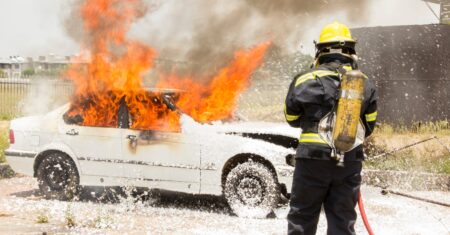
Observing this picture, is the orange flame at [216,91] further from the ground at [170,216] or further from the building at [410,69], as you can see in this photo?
the building at [410,69]

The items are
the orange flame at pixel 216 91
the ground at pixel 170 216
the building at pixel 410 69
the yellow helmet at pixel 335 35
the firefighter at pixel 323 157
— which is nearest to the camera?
the firefighter at pixel 323 157

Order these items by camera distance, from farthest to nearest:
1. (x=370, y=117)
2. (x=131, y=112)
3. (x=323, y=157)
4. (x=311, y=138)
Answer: (x=131, y=112)
(x=370, y=117)
(x=311, y=138)
(x=323, y=157)

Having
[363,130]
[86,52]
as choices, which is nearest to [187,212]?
[86,52]

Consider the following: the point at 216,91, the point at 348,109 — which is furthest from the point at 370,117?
the point at 216,91

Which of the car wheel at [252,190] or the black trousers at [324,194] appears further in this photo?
the car wheel at [252,190]

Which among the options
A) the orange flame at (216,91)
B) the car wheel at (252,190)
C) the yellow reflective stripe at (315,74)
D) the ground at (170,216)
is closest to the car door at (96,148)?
the ground at (170,216)

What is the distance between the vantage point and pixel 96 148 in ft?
25.6

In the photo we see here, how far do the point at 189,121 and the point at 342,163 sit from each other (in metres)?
3.62

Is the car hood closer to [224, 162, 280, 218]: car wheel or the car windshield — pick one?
[224, 162, 280, 218]: car wheel

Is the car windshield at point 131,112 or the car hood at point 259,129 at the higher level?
the car windshield at point 131,112

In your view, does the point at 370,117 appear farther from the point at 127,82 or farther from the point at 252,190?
the point at 127,82

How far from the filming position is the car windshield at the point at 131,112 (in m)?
7.58

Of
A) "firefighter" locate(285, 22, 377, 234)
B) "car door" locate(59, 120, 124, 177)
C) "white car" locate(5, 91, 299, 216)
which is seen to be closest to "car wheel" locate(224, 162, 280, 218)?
"white car" locate(5, 91, 299, 216)

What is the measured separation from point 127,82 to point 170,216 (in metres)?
2.05
